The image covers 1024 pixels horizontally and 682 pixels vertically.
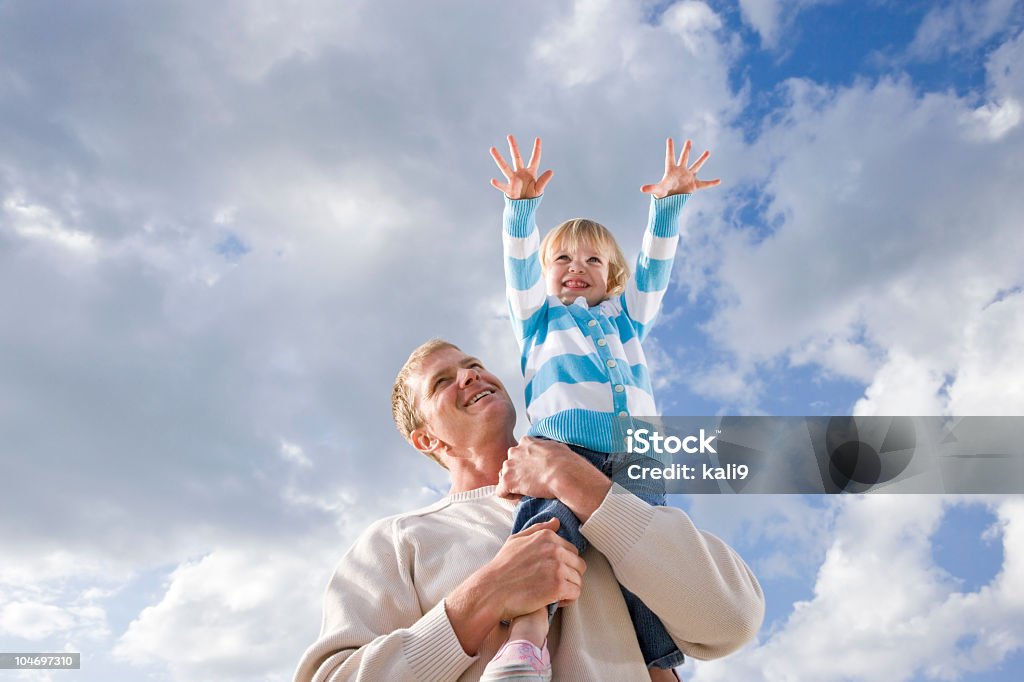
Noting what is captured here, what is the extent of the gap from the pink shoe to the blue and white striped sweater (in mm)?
920

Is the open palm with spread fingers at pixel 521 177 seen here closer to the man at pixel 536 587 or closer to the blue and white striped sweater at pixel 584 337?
the blue and white striped sweater at pixel 584 337

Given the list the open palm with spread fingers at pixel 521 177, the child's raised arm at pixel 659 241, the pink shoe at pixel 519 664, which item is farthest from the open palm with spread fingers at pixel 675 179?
the pink shoe at pixel 519 664

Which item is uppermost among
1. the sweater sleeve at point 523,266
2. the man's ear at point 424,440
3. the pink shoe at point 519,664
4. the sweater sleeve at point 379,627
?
the sweater sleeve at point 523,266

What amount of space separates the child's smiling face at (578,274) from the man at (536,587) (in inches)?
38.5

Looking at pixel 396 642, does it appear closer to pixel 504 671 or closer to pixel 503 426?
pixel 504 671

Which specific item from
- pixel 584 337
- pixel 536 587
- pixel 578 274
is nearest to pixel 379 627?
pixel 536 587

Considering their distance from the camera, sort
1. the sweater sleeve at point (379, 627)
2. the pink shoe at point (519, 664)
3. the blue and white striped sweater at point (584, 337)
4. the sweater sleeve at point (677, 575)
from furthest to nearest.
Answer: the blue and white striped sweater at point (584, 337)
the sweater sleeve at point (677, 575)
the sweater sleeve at point (379, 627)
the pink shoe at point (519, 664)

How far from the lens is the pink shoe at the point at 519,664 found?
2.59 metres

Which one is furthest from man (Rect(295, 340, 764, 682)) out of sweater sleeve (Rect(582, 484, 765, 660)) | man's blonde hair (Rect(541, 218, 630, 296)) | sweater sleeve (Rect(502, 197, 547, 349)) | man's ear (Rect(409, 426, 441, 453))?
man's blonde hair (Rect(541, 218, 630, 296))

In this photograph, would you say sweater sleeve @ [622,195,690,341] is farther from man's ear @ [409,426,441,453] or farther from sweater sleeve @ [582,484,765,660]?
sweater sleeve @ [582,484,765,660]

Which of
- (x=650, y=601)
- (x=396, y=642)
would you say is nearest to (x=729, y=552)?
(x=650, y=601)

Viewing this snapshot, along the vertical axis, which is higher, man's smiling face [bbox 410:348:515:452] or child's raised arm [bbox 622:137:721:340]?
child's raised arm [bbox 622:137:721:340]

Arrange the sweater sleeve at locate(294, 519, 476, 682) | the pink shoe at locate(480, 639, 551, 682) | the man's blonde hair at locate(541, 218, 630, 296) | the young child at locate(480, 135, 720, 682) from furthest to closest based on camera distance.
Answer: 1. the man's blonde hair at locate(541, 218, 630, 296)
2. the young child at locate(480, 135, 720, 682)
3. the sweater sleeve at locate(294, 519, 476, 682)
4. the pink shoe at locate(480, 639, 551, 682)

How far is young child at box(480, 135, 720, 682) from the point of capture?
3291 millimetres
